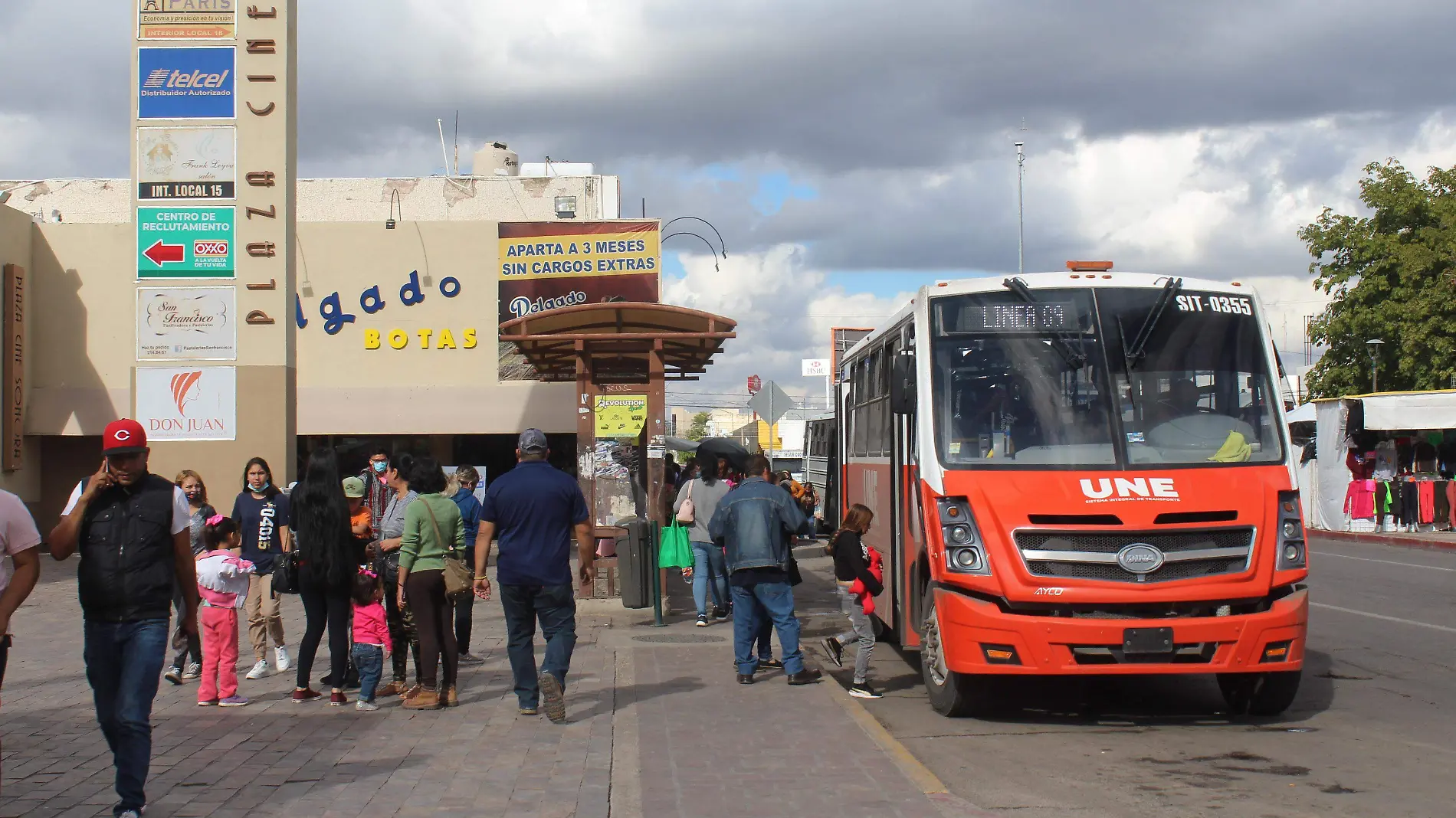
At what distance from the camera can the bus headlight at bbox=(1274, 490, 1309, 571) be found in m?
8.31

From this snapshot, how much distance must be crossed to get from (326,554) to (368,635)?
653 millimetres

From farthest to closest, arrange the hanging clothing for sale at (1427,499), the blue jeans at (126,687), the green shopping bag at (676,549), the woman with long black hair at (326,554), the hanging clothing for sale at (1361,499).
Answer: the hanging clothing for sale at (1361,499) → the hanging clothing for sale at (1427,499) → the green shopping bag at (676,549) → the woman with long black hair at (326,554) → the blue jeans at (126,687)

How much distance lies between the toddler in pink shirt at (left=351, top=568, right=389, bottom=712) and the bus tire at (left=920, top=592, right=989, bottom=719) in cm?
382

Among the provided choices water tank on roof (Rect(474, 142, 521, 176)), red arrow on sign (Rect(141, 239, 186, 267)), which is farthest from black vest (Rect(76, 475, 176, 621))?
water tank on roof (Rect(474, 142, 521, 176))

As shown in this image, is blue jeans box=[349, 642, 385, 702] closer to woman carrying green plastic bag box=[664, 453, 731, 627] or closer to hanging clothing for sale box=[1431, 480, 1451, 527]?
woman carrying green plastic bag box=[664, 453, 731, 627]

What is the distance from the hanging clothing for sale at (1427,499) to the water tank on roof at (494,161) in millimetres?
27177

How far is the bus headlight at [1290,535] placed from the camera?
8.31 meters

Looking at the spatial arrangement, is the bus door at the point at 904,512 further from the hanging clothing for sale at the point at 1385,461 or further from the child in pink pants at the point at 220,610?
the hanging clothing for sale at the point at 1385,461

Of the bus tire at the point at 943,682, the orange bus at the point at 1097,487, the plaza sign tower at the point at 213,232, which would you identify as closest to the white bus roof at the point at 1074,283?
the orange bus at the point at 1097,487

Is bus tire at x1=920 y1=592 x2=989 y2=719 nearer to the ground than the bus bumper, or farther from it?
nearer to the ground

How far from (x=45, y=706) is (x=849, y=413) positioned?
8.17m

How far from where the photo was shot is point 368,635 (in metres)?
9.27

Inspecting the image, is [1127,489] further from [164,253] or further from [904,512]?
[164,253]

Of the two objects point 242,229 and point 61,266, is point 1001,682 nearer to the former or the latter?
point 242,229
